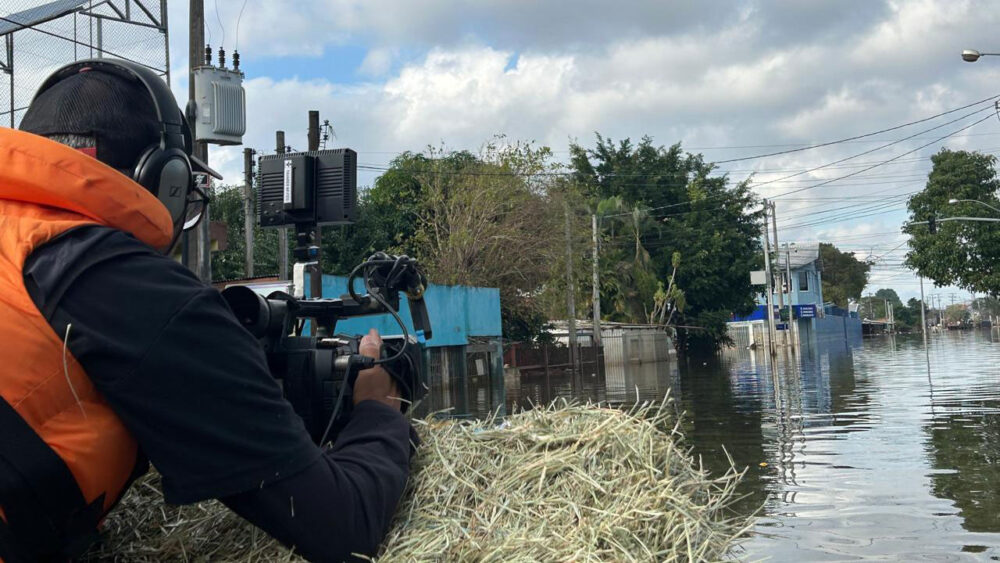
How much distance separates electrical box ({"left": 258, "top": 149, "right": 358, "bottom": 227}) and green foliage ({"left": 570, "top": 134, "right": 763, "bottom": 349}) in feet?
148

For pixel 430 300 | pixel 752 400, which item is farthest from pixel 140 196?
pixel 430 300

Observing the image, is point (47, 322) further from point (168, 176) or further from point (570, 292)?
point (570, 292)

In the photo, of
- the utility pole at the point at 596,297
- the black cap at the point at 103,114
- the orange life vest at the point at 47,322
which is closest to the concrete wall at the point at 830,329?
the utility pole at the point at 596,297

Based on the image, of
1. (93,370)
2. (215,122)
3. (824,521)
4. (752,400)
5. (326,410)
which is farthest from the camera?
(752,400)

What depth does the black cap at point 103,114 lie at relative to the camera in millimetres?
1663

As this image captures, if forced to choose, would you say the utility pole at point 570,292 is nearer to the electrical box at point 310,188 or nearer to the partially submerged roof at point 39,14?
the partially submerged roof at point 39,14

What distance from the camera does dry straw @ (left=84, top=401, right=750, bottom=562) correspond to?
1648mm

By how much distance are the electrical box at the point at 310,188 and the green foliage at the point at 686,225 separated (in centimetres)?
4507

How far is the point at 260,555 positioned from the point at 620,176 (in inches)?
2112

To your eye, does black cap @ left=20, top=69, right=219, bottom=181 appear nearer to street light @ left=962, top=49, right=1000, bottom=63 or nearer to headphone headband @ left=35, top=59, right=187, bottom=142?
headphone headband @ left=35, top=59, right=187, bottom=142

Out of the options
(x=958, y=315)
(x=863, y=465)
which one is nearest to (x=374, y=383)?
(x=863, y=465)

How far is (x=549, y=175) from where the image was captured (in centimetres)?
3173

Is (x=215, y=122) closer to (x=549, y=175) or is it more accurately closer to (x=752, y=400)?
(x=752, y=400)

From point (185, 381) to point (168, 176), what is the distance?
593 millimetres
